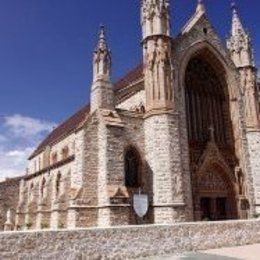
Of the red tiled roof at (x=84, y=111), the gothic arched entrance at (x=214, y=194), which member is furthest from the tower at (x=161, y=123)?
the red tiled roof at (x=84, y=111)

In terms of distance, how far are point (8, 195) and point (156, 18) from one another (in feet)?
76.6

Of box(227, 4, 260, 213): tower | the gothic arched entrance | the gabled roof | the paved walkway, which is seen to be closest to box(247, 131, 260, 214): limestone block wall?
box(227, 4, 260, 213): tower

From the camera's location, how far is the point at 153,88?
23.4 metres

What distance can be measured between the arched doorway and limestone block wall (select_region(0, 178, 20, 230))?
20200 millimetres

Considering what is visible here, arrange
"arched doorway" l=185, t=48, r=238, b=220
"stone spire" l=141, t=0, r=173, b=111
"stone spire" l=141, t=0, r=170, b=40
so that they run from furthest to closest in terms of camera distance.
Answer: "arched doorway" l=185, t=48, r=238, b=220 < "stone spire" l=141, t=0, r=170, b=40 < "stone spire" l=141, t=0, r=173, b=111

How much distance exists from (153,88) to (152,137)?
3.17 meters

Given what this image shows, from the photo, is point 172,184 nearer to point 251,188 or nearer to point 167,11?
point 251,188

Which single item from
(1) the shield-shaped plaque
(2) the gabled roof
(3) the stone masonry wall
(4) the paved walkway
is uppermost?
(2) the gabled roof

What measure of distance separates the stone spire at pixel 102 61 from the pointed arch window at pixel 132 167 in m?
5.62

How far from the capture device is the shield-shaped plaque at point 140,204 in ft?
68.3

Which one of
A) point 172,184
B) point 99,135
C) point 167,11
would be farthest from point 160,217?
point 167,11

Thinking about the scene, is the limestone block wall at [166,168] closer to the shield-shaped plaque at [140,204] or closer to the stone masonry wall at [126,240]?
the shield-shaped plaque at [140,204]

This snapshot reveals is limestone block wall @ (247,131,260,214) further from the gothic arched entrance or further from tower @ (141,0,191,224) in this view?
tower @ (141,0,191,224)

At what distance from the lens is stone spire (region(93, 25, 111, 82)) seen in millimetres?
24703
